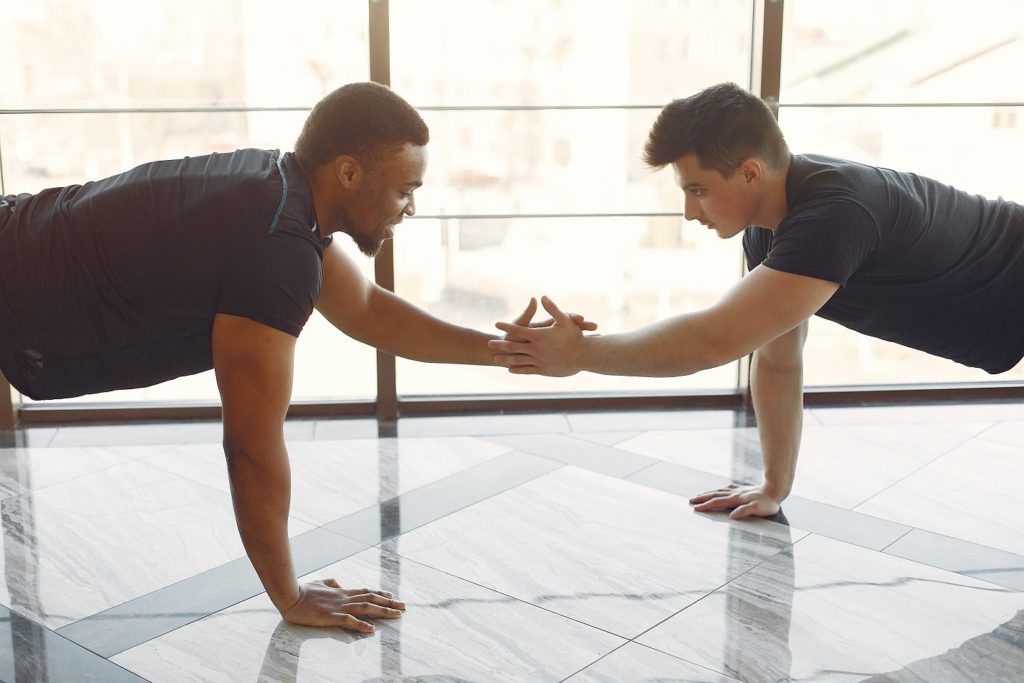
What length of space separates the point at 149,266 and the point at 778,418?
1.59 meters

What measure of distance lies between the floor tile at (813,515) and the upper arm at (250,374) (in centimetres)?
137

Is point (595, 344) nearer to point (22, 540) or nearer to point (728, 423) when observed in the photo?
point (728, 423)

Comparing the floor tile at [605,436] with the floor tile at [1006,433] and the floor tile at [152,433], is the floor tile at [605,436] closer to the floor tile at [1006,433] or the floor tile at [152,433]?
the floor tile at [152,433]

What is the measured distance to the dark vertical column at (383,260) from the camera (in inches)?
126

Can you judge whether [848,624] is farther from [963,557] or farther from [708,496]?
[708,496]

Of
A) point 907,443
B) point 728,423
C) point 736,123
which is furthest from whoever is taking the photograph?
point 728,423

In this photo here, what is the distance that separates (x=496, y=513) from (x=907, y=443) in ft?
4.65

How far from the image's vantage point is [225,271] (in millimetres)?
1802

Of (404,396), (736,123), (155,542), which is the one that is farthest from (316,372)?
(736,123)

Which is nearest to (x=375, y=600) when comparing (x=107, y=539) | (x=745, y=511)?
(x=107, y=539)

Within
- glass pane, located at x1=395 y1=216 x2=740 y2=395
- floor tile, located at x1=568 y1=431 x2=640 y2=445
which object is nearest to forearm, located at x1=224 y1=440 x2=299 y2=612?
floor tile, located at x1=568 y1=431 x2=640 y2=445

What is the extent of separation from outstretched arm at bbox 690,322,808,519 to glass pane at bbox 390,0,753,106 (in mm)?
1304

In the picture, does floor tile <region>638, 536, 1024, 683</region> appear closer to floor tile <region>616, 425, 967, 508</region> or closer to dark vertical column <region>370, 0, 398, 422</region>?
floor tile <region>616, 425, 967, 508</region>

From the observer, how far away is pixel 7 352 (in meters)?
1.91
